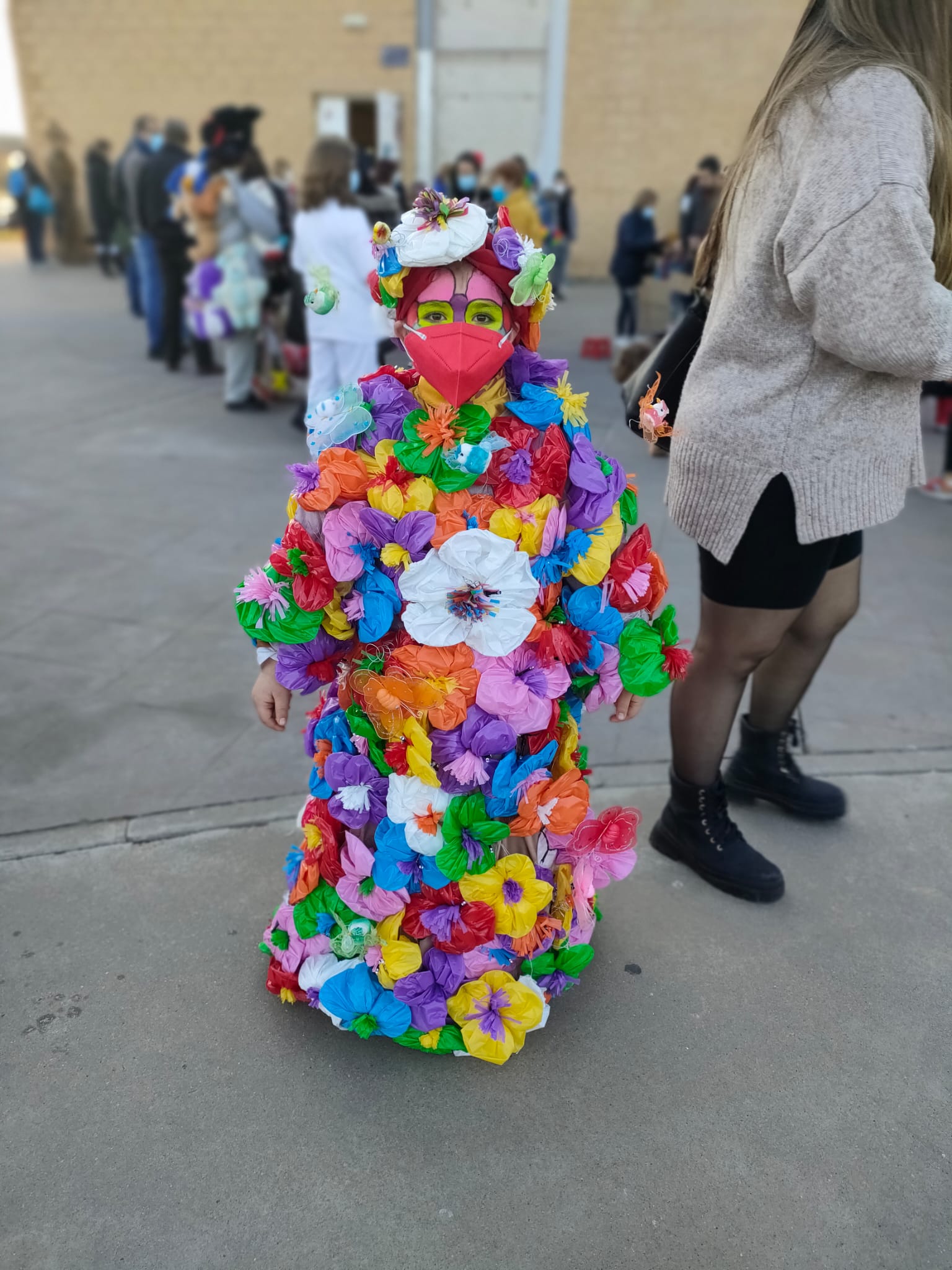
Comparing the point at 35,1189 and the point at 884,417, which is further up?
the point at 884,417

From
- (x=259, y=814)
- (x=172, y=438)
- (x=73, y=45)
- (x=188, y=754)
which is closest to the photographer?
(x=259, y=814)

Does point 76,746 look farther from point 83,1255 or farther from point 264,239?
point 264,239

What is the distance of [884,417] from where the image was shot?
2.03 m

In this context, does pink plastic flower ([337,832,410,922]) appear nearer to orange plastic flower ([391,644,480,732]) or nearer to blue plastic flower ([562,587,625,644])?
orange plastic flower ([391,644,480,732])

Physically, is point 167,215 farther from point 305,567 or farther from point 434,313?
point 305,567

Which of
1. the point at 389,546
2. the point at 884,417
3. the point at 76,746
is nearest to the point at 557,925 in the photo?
the point at 389,546

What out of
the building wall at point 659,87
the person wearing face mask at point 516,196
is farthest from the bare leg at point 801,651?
the building wall at point 659,87

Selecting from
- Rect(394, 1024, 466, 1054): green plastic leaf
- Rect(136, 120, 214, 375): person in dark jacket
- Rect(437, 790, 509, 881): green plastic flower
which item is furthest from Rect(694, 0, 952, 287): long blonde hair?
Rect(136, 120, 214, 375): person in dark jacket

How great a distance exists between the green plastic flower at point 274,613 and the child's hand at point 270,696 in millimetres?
108

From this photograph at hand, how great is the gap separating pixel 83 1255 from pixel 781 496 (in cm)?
185

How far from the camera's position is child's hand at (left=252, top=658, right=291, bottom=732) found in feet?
6.21

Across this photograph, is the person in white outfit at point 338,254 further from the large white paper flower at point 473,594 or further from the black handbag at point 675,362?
the large white paper flower at point 473,594

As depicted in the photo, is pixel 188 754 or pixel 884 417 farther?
pixel 188 754

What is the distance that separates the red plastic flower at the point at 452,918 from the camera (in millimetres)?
1844
